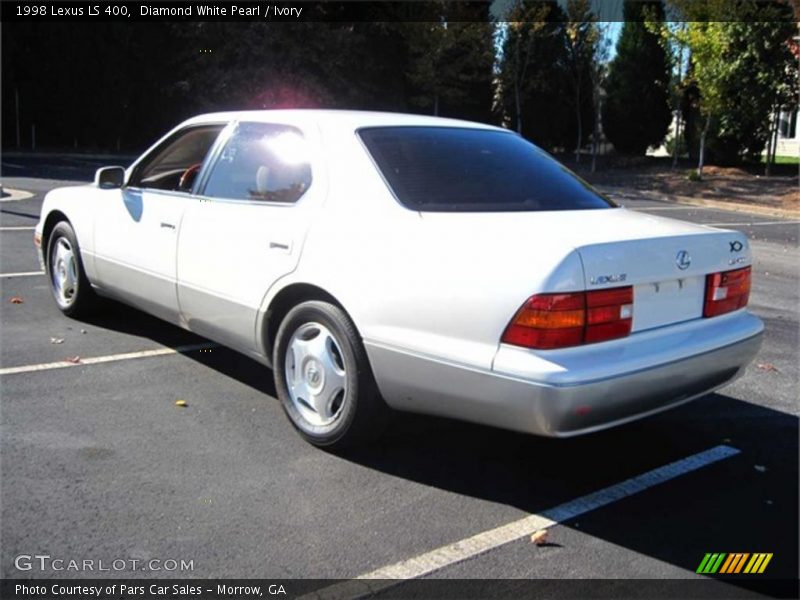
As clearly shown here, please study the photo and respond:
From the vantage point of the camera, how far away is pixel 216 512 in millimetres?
3367

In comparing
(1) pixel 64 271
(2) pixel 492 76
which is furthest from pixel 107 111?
(1) pixel 64 271

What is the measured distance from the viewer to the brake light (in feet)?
12.4

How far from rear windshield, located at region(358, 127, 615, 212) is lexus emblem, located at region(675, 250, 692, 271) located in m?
0.68

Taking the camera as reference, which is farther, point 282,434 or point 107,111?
point 107,111

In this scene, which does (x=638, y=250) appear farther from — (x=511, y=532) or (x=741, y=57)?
(x=741, y=57)

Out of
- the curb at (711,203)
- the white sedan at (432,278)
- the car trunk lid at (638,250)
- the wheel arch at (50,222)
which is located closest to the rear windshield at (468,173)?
the white sedan at (432,278)

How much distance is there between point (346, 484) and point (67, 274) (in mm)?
3573

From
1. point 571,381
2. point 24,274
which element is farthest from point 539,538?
point 24,274

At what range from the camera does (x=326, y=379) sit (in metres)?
3.91

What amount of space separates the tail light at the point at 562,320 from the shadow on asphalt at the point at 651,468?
79 cm

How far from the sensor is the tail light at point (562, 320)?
316cm

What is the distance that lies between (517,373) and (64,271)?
14.2 ft

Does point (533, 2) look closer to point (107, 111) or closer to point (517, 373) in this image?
point (107, 111)

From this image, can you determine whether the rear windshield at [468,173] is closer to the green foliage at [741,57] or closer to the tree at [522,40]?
the green foliage at [741,57]
